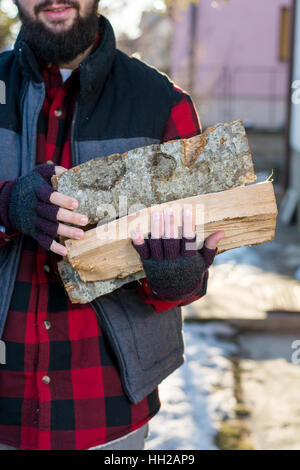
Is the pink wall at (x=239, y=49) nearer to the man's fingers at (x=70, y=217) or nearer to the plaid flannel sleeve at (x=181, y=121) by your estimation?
the plaid flannel sleeve at (x=181, y=121)

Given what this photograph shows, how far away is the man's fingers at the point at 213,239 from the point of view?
1499 millimetres

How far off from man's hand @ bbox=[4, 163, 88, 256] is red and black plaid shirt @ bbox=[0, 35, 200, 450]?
18cm

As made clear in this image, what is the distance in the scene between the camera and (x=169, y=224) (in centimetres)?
140

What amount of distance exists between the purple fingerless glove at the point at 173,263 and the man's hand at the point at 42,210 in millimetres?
190

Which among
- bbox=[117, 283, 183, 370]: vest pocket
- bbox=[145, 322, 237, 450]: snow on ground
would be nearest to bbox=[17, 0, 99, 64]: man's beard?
bbox=[117, 283, 183, 370]: vest pocket

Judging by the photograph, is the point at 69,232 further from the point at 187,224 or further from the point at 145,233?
the point at 187,224

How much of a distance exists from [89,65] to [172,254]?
0.67m

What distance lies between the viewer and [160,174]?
157cm

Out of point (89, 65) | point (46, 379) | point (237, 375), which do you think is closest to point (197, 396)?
point (237, 375)

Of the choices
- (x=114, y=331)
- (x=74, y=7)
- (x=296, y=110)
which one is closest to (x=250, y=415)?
(x=114, y=331)

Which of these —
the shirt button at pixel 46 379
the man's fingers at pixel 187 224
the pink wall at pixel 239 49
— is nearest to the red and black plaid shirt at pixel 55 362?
the shirt button at pixel 46 379

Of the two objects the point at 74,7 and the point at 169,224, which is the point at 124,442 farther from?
the point at 74,7

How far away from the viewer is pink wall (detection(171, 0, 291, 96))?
569 inches

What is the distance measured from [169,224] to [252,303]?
361 cm
